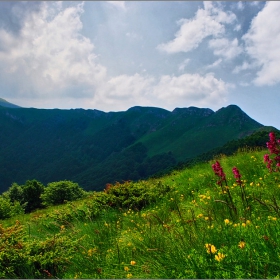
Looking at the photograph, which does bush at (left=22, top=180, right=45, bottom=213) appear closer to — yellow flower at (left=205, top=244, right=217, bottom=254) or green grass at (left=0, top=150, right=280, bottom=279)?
green grass at (left=0, top=150, right=280, bottom=279)

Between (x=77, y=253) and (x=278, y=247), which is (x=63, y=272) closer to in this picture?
(x=77, y=253)

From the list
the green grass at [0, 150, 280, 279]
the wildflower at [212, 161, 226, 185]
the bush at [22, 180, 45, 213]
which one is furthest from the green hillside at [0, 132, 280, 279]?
the bush at [22, 180, 45, 213]

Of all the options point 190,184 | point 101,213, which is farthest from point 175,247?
point 190,184

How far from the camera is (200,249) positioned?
3211 millimetres

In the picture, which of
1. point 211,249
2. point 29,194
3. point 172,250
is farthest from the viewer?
point 29,194

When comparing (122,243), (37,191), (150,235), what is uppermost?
(150,235)

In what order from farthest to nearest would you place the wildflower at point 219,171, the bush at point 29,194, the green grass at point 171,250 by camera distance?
the bush at point 29,194
the wildflower at point 219,171
the green grass at point 171,250

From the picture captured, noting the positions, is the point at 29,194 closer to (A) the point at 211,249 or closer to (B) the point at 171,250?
(B) the point at 171,250

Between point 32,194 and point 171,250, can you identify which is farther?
point 32,194

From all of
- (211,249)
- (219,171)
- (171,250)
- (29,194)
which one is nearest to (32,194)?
(29,194)

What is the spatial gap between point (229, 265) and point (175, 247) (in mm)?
774

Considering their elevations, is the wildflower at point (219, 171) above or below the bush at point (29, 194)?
above

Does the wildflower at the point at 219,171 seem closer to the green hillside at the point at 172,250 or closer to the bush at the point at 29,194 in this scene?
the green hillside at the point at 172,250

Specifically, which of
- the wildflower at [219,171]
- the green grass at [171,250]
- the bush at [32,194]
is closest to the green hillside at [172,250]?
the green grass at [171,250]
